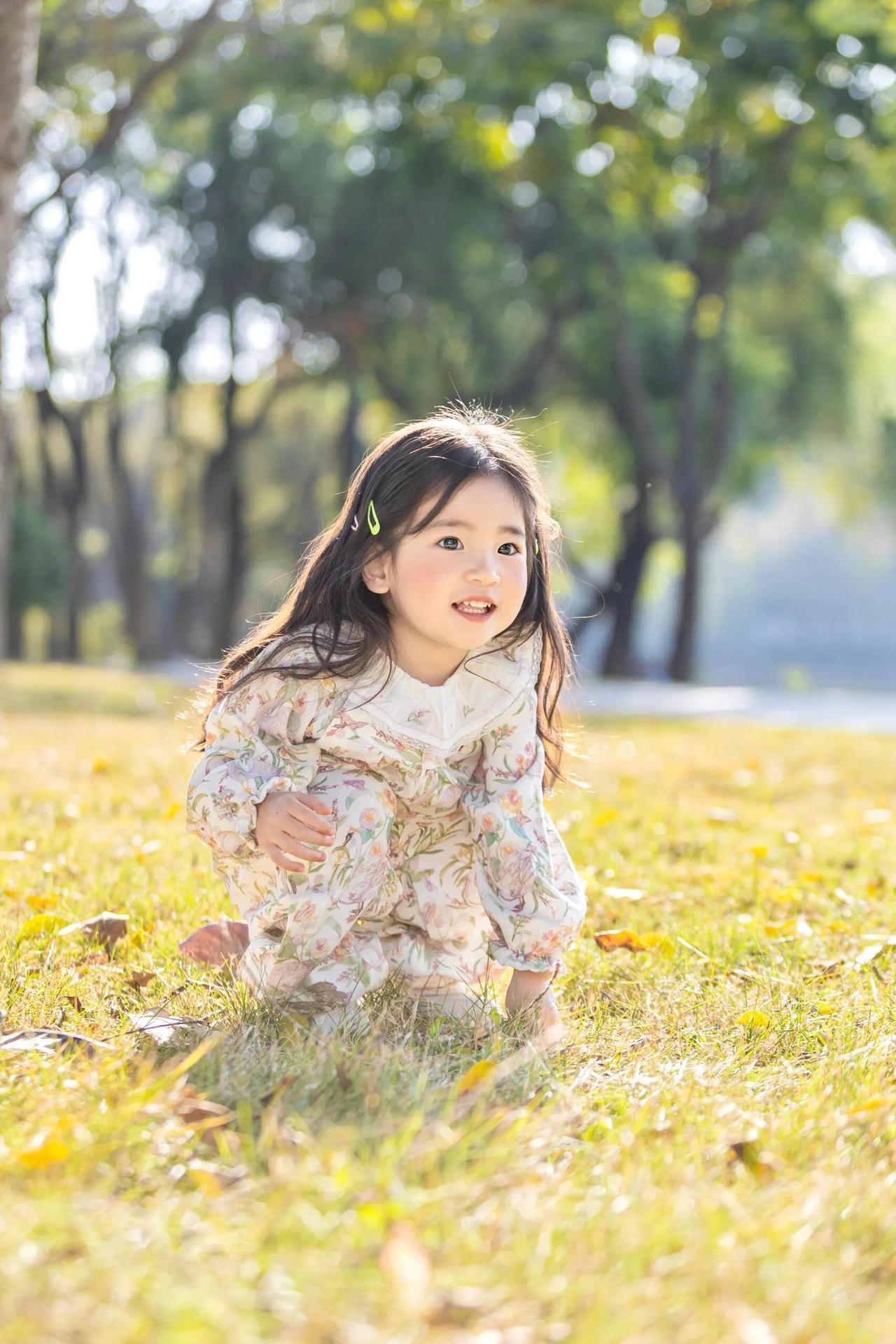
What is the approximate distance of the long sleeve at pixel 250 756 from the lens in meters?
2.53

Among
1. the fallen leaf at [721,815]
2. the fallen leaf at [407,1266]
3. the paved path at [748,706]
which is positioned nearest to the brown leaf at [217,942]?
the fallen leaf at [407,1266]

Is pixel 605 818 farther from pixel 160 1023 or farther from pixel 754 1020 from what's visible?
pixel 160 1023

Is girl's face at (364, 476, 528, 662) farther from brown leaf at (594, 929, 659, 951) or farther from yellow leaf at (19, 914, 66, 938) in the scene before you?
yellow leaf at (19, 914, 66, 938)

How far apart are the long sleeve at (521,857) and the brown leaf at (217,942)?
561 mm

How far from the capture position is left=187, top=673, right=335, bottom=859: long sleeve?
2.53m

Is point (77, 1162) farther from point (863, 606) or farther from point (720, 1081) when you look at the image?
point (863, 606)

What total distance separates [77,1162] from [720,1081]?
3.55 feet

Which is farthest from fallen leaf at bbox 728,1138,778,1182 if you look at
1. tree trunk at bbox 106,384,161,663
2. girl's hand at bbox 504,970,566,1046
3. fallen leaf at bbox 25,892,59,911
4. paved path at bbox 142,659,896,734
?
tree trunk at bbox 106,384,161,663

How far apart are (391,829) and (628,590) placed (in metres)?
17.3

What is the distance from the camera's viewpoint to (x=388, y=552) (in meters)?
2.73

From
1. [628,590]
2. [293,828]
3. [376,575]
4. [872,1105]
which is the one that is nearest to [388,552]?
[376,575]

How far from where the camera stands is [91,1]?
505 inches

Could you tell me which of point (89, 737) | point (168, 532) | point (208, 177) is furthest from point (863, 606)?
point (89, 737)

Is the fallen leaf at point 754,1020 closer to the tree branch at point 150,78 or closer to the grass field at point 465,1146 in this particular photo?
the grass field at point 465,1146
